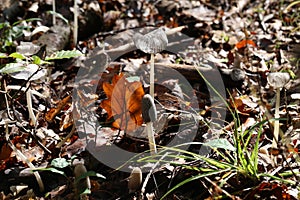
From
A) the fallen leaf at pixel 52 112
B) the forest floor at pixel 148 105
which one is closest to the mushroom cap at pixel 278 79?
the forest floor at pixel 148 105

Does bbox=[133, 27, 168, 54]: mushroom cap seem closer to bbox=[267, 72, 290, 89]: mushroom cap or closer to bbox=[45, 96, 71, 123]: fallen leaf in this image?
bbox=[267, 72, 290, 89]: mushroom cap

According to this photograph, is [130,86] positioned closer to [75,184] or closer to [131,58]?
[75,184]

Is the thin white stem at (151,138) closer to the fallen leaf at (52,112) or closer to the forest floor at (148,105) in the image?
the forest floor at (148,105)

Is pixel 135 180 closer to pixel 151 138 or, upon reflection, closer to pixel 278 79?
pixel 151 138

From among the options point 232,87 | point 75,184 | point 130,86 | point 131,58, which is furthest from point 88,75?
point 75,184

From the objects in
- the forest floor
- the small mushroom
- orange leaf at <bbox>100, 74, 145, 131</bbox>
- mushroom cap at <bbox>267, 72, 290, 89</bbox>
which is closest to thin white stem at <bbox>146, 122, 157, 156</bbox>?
the forest floor

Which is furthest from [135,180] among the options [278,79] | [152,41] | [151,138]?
[278,79]
